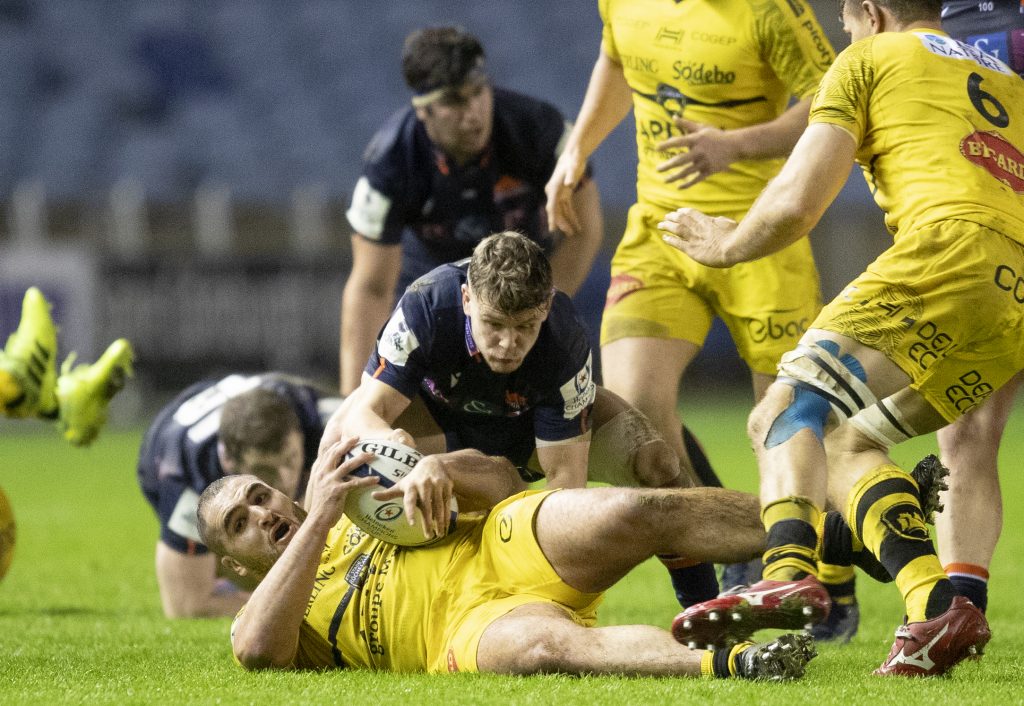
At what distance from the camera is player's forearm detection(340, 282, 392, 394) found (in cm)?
679

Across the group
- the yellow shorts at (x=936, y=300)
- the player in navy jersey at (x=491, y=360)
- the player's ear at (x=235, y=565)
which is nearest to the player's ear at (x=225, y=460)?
the player in navy jersey at (x=491, y=360)

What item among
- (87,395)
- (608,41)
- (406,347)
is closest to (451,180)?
(608,41)

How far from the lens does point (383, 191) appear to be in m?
6.61

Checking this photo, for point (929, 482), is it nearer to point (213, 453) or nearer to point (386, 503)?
point (386, 503)

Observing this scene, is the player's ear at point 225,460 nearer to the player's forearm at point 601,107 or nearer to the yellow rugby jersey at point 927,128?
the player's forearm at point 601,107

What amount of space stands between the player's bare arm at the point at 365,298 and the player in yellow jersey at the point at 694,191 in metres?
1.27

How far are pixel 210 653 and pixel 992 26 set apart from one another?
3.50 metres

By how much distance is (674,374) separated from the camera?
547 cm

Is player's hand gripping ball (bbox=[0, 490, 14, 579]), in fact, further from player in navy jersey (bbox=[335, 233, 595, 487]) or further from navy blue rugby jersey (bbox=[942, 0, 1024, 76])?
navy blue rugby jersey (bbox=[942, 0, 1024, 76])

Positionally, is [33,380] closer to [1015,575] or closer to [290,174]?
[1015,575]

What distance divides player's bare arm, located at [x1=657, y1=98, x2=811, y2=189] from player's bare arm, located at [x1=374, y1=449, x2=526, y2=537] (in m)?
1.07

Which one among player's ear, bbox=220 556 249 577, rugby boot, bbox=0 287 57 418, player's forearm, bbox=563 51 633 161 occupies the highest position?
player's forearm, bbox=563 51 633 161

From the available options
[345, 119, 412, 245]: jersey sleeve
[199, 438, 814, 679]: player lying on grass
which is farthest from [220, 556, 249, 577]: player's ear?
[345, 119, 412, 245]: jersey sleeve

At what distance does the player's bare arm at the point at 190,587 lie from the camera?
614 centimetres
